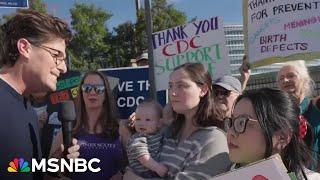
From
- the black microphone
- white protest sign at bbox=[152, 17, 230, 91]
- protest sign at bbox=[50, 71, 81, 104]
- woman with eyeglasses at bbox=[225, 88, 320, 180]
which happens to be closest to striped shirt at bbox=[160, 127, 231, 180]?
woman with eyeglasses at bbox=[225, 88, 320, 180]

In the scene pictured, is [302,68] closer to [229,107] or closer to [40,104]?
[229,107]

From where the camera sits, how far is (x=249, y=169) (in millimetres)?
1737

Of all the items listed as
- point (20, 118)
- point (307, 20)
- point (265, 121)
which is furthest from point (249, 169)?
point (307, 20)

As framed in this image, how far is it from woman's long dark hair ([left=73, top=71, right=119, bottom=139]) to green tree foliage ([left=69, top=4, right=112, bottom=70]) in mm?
27528

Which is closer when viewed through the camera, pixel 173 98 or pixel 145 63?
pixel 173 98

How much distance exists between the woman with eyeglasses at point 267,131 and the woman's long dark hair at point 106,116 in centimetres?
139

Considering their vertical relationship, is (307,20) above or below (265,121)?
above

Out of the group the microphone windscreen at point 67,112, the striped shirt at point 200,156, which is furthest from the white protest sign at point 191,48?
the microphone windscreen at point 67,112

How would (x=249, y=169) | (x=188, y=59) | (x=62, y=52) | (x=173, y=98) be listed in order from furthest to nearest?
(x=188, y=59) < (x=173, y=98) < (x=62, y=52) < (x=249, y=169)

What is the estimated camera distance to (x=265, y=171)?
1.71m

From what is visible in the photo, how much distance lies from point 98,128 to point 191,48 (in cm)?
227

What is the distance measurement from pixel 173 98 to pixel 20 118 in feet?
3.55

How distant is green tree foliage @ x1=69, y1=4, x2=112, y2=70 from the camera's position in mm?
31516

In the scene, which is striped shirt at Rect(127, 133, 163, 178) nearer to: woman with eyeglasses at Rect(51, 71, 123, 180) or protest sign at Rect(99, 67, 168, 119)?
woman with eyeglasses at Rect(51, 71, 123, 180)
